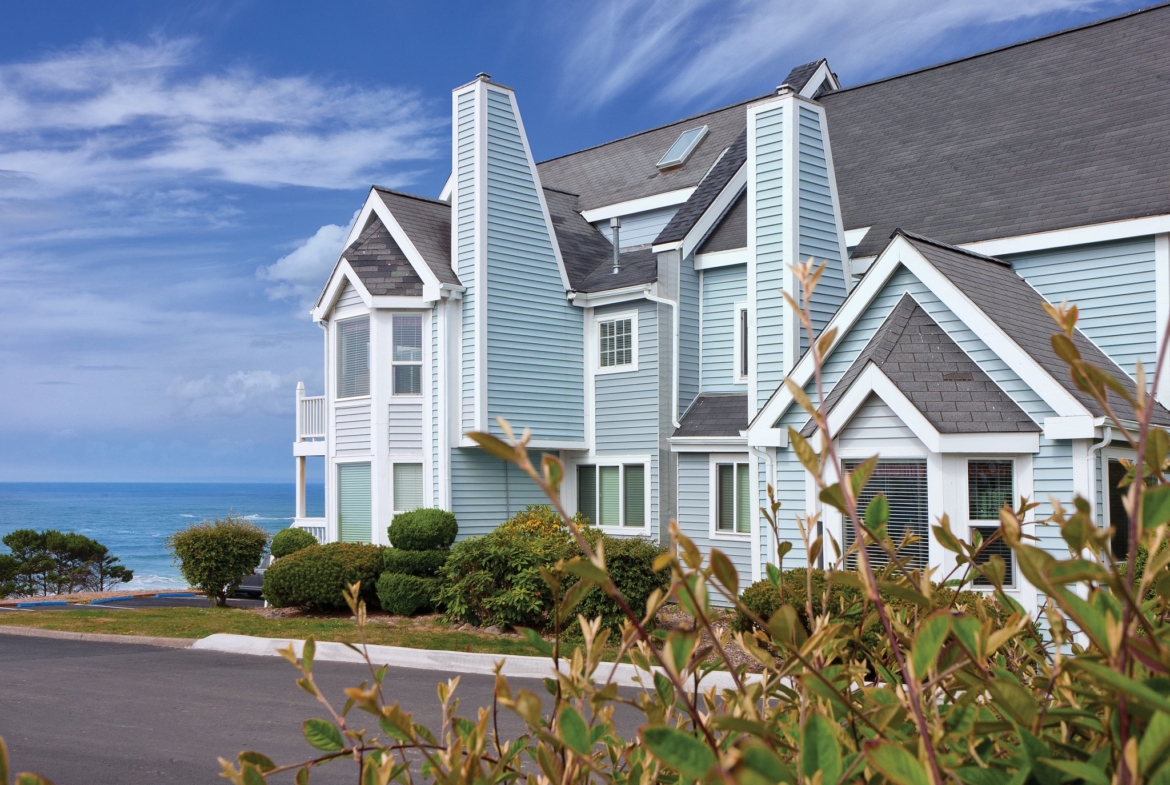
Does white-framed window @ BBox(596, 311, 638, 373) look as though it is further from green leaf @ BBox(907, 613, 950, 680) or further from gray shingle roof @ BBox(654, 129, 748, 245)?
green leaf @ BBox(907, 613, 950, 680)

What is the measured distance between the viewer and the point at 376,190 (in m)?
22.2

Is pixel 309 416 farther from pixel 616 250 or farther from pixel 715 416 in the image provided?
pixel 715 416

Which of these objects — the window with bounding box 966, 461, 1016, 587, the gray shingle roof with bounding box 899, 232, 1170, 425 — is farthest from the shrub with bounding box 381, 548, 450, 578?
the gray shingle roof with bounding box 899, 232, 1170, 425

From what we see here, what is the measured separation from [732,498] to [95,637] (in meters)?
11.5

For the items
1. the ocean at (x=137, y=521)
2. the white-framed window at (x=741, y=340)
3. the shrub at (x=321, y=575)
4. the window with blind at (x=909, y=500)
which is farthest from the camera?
the ocean at (x=137, y=521)

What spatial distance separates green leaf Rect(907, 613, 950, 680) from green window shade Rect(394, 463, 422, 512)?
20.3 m

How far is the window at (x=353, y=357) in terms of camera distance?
71.2ft

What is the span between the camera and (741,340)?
68.2 feet

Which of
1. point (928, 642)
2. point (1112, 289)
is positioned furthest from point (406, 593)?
point (928, 642)

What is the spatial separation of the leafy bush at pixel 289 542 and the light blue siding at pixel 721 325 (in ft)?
29.6

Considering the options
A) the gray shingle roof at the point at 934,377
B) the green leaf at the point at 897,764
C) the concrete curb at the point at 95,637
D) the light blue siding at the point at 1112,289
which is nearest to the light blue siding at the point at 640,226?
the light blue siding at the point at 1112,289

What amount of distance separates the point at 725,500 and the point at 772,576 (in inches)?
690

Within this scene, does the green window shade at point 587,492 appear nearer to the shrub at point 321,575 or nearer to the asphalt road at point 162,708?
the shrub at point 321,575

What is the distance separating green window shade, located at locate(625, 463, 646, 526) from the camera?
2131 cm
